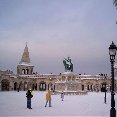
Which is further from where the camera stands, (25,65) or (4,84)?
(25,65)

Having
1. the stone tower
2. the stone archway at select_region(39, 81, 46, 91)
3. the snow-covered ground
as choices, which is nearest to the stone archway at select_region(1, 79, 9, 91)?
the stone tower

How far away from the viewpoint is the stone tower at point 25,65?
253ft

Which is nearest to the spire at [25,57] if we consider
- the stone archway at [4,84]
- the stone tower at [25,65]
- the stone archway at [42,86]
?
the stone tower at [25,65]

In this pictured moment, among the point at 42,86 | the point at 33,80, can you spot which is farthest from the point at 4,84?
the point at 42,86

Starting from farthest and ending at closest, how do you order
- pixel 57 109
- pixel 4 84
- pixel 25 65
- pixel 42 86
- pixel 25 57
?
pixel 42 86, pixel 25 65, pixel 25 57, pixel 4 84, pixel 57 109

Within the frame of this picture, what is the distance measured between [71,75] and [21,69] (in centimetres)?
2981

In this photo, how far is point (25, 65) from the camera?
77812mm

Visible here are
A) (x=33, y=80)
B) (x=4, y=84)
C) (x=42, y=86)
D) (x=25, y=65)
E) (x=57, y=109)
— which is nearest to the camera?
(x=57, y=109)

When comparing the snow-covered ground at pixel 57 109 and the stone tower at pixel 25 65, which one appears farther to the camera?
the stone tower at pixel 25 65

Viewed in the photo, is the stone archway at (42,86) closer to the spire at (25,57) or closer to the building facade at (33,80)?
the building facade at (33,80)

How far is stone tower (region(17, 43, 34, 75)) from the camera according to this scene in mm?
77125

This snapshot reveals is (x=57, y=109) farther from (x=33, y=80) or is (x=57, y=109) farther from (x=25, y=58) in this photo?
(x=33, y=80)

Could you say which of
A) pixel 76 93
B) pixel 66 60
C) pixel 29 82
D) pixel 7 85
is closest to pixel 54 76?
pixel 29 82

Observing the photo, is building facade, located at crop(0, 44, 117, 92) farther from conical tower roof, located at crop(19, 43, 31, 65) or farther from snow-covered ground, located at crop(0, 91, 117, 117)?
snow-covered ground, located at crop(0, 91, 117, 117)
